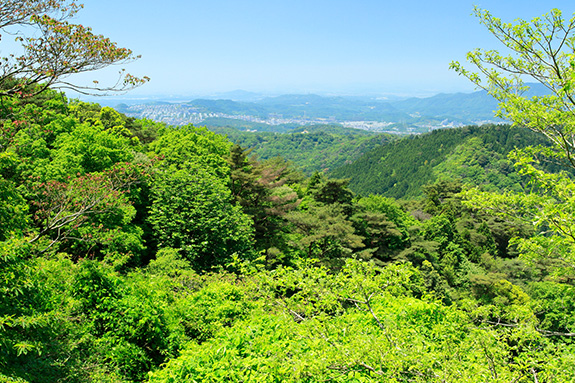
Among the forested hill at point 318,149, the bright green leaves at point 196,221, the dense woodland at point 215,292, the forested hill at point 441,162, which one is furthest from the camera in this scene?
the forested hill at point 318,149

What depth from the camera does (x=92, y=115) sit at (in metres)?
27.2

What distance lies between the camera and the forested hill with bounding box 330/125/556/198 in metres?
94.6

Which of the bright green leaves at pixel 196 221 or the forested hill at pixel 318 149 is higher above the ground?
the forested hill at pixel 318 149

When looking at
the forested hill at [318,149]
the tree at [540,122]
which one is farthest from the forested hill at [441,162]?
the tree at [540,122]

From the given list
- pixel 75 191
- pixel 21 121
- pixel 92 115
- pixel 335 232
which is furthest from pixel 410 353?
Answer: pixel 92 115

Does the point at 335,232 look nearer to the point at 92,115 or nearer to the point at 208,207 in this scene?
the point at 208,207

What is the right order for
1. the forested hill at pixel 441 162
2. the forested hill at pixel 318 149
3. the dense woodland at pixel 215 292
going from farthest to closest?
the forested hill at pixel 318 149, the forested hill at pixel 441 162, the dense woodland at pixel 215 292

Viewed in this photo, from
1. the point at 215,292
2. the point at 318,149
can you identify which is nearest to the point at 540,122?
the point at 215,292

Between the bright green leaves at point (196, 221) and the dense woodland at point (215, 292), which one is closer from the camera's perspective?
the dense woodland at point (215, 292)

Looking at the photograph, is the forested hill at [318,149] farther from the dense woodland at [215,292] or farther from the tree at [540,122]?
the tree at [540,122]

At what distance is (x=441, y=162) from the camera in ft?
356

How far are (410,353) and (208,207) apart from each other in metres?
11.4

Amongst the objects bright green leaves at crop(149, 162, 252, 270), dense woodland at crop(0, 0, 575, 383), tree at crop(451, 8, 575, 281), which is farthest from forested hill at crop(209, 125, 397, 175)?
tree at crop(451, 8, 575, 281)

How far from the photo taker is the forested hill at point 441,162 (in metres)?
94.6
